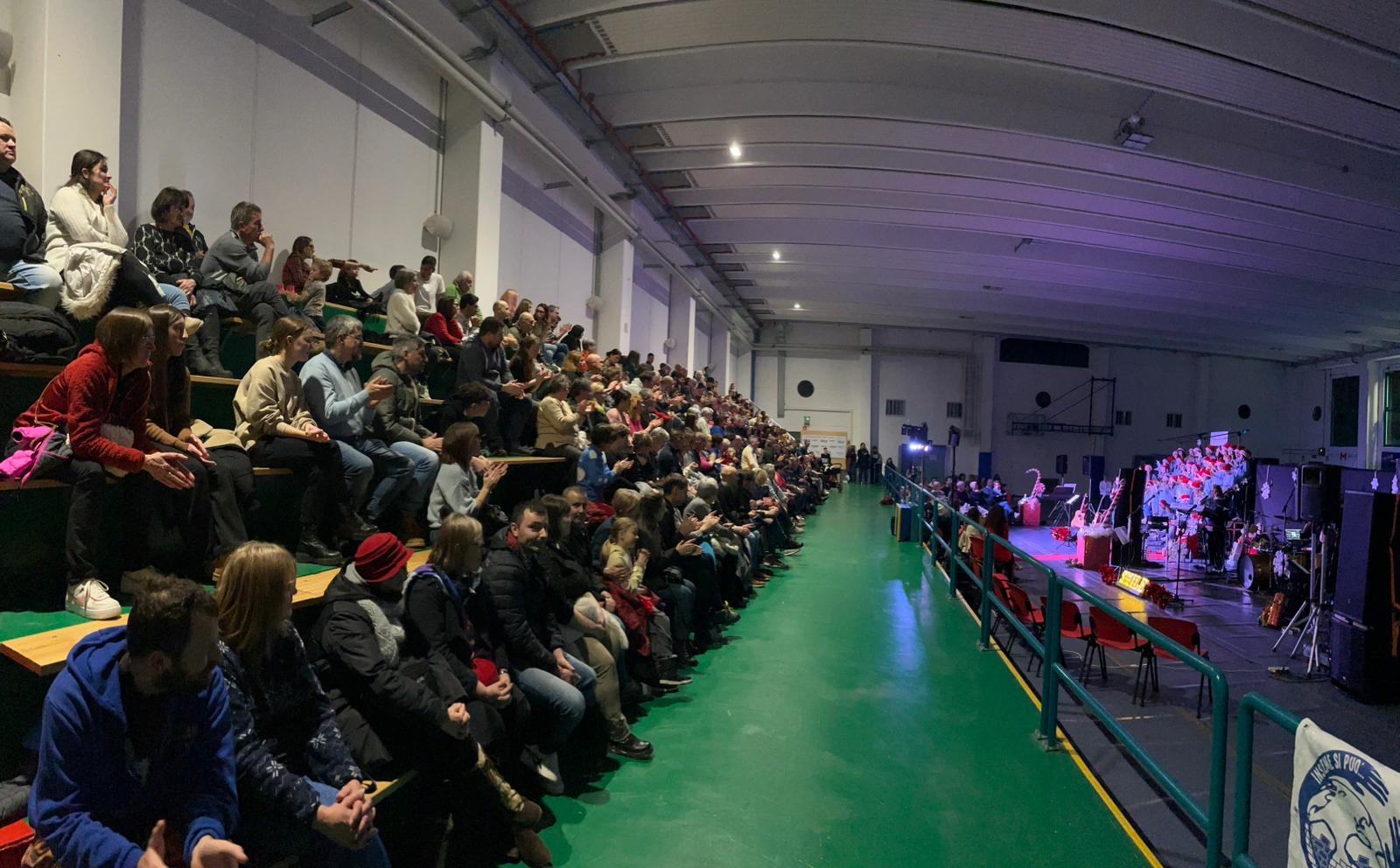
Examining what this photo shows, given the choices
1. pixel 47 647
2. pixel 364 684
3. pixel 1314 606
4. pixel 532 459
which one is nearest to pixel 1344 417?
pixel 1314 606

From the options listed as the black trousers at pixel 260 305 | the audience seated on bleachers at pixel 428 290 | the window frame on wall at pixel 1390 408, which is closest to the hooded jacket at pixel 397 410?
the black trousers at pixel 260 305

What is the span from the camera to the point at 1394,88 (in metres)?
7.25

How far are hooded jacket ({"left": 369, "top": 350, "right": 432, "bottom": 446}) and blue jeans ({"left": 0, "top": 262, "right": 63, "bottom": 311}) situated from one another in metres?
1.41

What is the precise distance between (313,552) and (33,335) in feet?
4.46

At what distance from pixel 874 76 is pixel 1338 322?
19.9 meters

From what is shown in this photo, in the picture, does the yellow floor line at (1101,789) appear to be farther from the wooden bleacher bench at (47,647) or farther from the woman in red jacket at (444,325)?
the woman in red jacket at (444,325)

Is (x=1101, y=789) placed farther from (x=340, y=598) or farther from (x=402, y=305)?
(x=402, y=305)

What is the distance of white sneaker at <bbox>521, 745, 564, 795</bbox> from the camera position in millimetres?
2998

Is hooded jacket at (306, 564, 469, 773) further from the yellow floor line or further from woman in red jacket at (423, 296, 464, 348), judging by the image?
woman in red jacket at (423, 296, 464, 348)

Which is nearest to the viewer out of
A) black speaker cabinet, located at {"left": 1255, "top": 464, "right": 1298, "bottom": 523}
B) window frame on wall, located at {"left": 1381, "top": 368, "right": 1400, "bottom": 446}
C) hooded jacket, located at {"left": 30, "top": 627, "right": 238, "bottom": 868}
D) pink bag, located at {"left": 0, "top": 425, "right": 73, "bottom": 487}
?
hooded jacket, located at {"left": 30, "top": 627, "right": 238, "bottom": 868}

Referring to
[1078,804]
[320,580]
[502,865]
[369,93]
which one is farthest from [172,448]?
[369,93]

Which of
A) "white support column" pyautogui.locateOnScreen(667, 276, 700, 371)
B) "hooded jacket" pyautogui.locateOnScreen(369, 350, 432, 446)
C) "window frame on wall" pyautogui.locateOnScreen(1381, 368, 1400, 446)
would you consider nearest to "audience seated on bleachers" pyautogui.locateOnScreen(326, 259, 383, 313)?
"hooded jacket" pyautogui.locateOnScreen(369, 350, 432, 446)

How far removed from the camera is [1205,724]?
5602mm

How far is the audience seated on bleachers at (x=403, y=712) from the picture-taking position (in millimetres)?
2395
